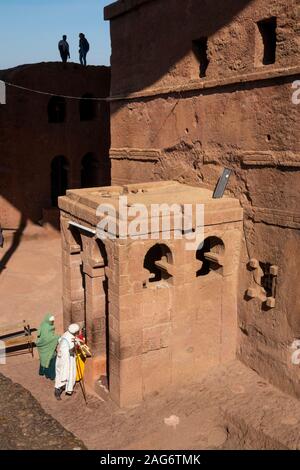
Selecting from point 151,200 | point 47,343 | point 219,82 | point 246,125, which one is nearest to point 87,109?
point 219,82

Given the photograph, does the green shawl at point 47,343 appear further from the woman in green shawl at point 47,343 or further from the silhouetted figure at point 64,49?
the silhouetted figure at point 64,49

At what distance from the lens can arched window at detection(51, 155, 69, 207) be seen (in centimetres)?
1809

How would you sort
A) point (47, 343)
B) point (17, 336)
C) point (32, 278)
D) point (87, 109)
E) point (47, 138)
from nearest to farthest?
point (47, 343)
point (17, 336)
point (32, 278)
point (47, 138)
point (87, 109)

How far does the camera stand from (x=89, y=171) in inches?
740

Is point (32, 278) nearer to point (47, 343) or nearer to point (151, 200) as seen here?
point (47, 343)

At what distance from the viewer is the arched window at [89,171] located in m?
→ 18.5

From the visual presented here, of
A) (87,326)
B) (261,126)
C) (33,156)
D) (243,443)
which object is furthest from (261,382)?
(33,156)

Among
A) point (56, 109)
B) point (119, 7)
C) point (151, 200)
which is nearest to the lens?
point (151, 200)

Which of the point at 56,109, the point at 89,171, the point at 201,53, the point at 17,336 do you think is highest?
the point at 201,53

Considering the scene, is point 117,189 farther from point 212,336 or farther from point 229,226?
point 212,336

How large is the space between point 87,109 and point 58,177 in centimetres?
278

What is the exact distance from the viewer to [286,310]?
7.26 metres

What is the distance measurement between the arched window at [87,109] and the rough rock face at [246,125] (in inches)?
334

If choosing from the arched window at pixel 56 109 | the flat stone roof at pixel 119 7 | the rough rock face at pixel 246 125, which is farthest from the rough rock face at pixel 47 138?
the rough rock face at pixel 246 125
